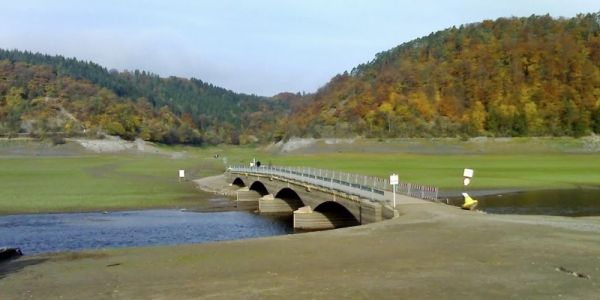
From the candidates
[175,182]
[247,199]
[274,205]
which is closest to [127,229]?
[274,205]

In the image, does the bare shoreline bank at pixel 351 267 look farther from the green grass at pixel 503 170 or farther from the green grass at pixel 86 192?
the green grass at pixel 503 170

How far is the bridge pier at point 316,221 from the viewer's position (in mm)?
43562

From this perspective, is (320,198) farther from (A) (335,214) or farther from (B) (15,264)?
(B) (15,264)

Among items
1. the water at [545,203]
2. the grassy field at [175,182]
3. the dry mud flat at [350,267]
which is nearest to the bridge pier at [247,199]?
the grassy field at [175,182]

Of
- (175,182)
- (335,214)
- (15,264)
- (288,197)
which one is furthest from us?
(175,182)

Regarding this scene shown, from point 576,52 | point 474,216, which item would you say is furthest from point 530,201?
point 576,52

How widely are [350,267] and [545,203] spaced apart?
39047mm

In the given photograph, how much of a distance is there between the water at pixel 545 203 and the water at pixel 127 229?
1829 cm

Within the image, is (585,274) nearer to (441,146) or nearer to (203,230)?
(203,230)

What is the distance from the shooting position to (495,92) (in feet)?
550

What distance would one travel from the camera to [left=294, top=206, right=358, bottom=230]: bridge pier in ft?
143

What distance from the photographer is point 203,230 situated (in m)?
41.3

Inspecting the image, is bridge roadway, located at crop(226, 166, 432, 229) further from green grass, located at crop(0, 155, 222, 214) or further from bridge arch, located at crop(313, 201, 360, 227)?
green grass, located at crop(0, 155, 222, 214)

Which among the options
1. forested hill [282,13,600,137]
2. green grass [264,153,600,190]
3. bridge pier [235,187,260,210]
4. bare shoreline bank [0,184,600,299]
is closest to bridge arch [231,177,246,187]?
bridge pier [235,187,260,210]
